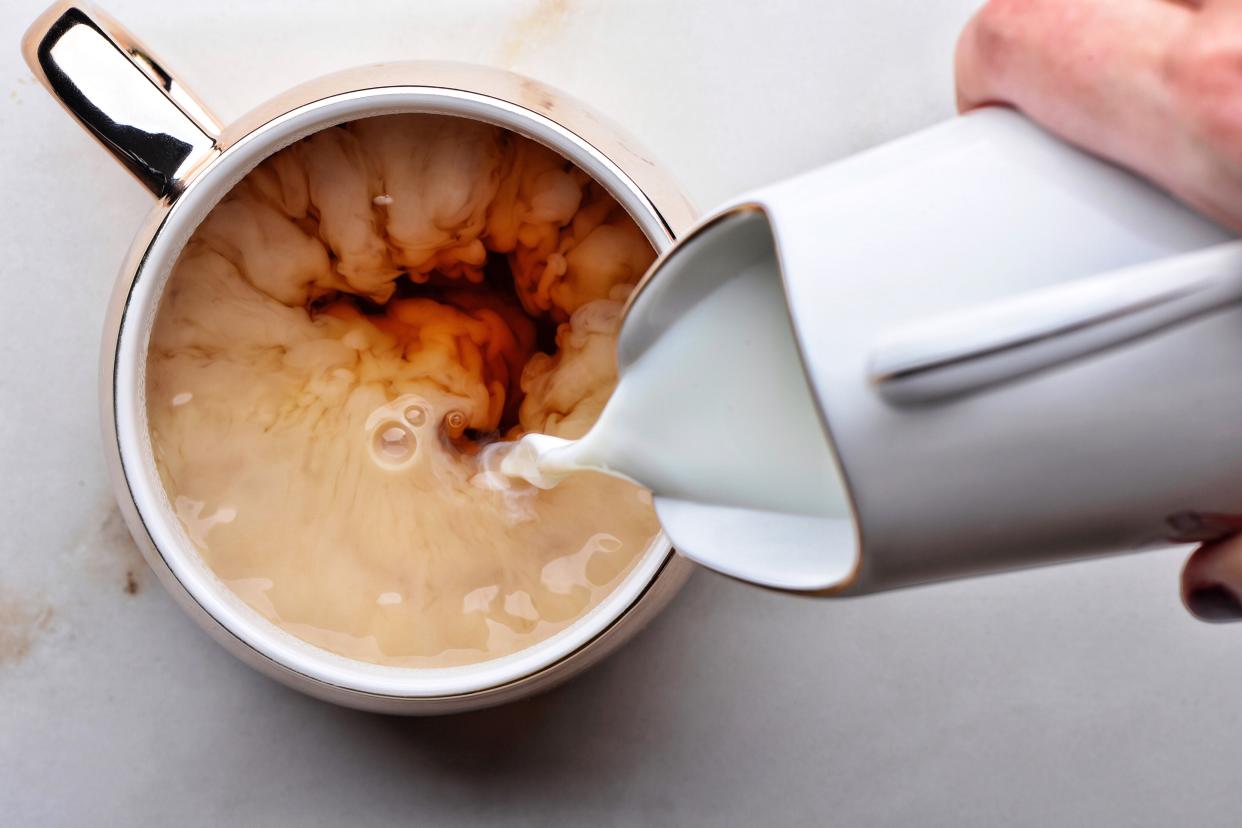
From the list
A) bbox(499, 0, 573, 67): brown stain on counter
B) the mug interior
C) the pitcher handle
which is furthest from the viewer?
bbox(499, 0, 573, 67): brown stain on counter

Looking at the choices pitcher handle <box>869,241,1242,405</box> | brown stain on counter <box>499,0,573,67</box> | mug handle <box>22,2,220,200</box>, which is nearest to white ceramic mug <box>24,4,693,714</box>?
mug handle <box>22,2,220,200</box>

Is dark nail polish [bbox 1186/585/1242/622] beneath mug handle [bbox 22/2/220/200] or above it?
beneath

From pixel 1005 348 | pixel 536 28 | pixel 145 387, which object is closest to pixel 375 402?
pixel 145 387

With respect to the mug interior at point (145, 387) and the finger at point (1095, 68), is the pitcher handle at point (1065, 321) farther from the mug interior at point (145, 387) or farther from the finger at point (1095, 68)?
the mug interior at point (145, 387)

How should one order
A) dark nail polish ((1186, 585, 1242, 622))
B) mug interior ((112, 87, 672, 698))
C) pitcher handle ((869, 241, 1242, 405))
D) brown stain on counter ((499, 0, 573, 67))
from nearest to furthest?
pitcher handle ((869, 241, 1242, 405))
dark nail polish ((1186, 585, 1242, 622))
mug interior ((112, 87, 672, 698))
brown stain on counter ((499, 0, 573, 67))

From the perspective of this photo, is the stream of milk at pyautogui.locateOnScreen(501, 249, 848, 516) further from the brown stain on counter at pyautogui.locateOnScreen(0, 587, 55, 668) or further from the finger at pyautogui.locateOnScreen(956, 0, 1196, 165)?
the brown stain on counter at pyautogui.locateOnScreen(0, 587, 55, 668)

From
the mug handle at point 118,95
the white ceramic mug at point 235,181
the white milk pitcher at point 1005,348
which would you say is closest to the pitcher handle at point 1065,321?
the white milk pitcher at point 1005,348
